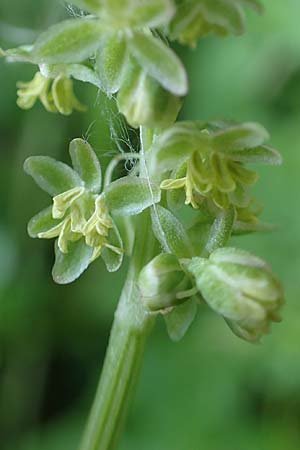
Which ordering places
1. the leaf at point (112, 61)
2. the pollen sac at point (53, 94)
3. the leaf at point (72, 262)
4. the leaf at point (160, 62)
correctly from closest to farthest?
the leaf at point (160, 62) → the leaf at point (112, 61) → the leaf at point (72, 262) → the pollen sac at point (53, 94)

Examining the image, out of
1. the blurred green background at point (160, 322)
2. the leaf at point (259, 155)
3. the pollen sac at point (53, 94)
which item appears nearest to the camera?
the leaf at point (259, 155)

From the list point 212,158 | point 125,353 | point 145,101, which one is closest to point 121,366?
point 125,353

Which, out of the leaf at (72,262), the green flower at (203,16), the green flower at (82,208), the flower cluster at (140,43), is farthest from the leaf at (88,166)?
the green flower at (203,16)

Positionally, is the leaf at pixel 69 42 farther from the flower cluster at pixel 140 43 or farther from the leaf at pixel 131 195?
the leaf at pixel 131 195

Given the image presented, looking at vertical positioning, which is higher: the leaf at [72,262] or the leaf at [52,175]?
the leaf at [52,175]

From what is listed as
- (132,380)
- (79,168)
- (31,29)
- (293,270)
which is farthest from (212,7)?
(31,29)

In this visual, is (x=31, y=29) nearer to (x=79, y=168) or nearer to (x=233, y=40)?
(x=233, y=40)

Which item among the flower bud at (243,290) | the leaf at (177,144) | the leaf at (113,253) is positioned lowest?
the flower bud at (243,290)
